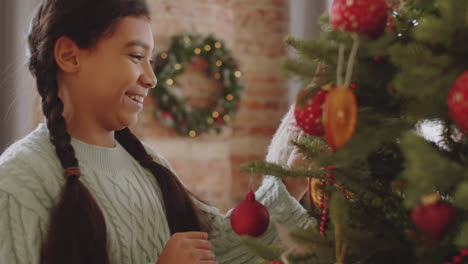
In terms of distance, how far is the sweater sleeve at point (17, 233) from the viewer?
3.14 ft

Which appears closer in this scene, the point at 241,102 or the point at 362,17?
the point at 362,17

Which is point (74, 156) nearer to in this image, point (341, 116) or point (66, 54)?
point (66, 54)

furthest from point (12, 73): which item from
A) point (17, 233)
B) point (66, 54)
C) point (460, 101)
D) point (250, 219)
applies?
point (460, 101)

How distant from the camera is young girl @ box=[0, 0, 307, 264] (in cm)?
101

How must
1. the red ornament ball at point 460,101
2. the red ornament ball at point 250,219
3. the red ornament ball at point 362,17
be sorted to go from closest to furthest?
the red ornament ball at point 460,101, the red ornament ball at point 362,17, the red ornament ball at point 250,219

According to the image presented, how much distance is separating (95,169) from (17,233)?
0.24 meters

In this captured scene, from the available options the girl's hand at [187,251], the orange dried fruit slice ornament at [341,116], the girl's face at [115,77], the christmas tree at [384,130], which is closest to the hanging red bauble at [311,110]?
the christmas tree at [384,130]

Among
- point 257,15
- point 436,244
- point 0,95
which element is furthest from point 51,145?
point 257,15

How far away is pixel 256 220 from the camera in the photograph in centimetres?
88

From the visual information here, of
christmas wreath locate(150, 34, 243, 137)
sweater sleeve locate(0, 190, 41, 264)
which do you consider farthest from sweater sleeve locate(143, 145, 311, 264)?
christmas wreath locate(150, 34, 243, 137)

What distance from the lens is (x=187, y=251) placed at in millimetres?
1027

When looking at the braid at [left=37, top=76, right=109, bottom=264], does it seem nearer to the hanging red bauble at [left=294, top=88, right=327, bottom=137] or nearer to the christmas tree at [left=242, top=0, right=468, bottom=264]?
the christmas tree at [left=242, top=0, right=468, bottom=264]

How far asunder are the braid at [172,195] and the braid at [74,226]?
0.23 m

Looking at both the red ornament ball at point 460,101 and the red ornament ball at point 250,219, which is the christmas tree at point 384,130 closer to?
the red ornament ball at point 460,101
